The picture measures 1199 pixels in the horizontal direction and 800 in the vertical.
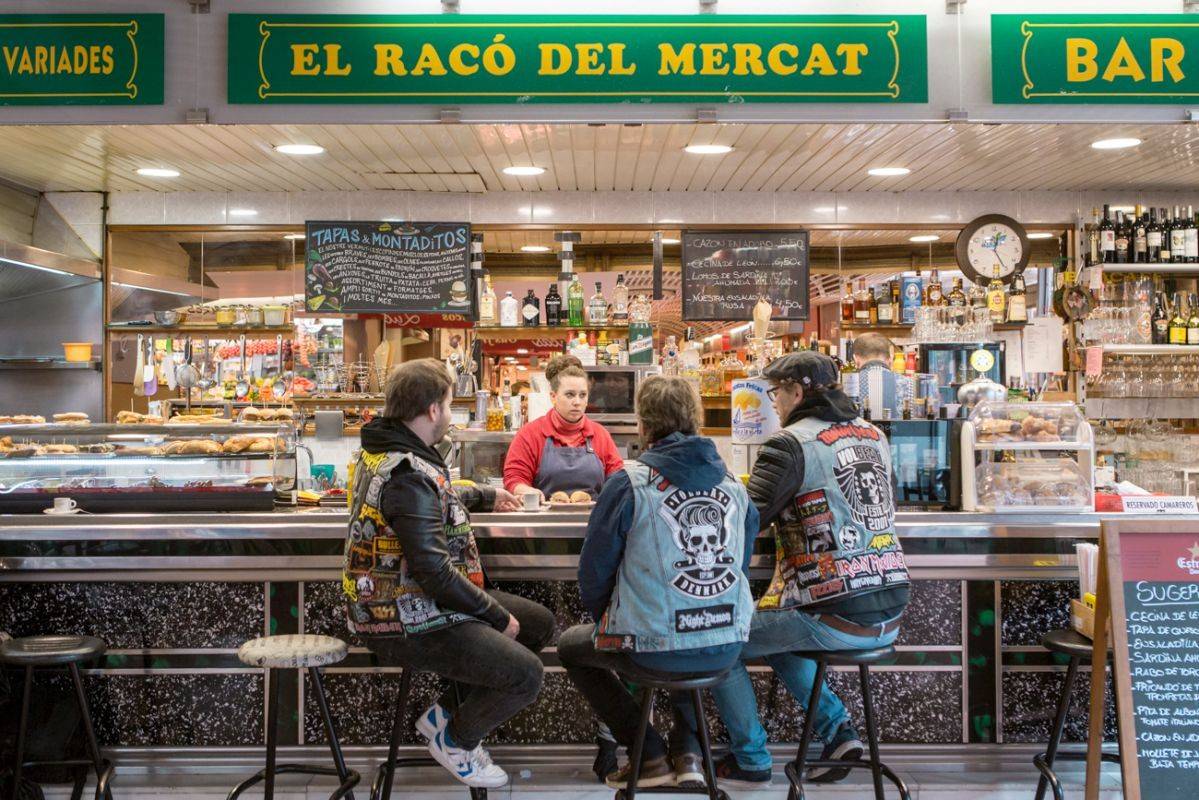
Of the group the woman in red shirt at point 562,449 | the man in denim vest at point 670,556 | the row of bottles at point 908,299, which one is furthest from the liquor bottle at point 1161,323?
the man in denim vest at point 670,556

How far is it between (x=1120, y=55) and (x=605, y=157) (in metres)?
2.69

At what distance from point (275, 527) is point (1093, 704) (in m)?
2.93

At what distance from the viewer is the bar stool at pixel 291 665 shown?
3041mm

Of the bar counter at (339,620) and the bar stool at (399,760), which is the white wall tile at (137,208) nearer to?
the bar counter at (339,620)

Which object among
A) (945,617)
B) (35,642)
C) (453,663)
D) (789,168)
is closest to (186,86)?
(35,642)

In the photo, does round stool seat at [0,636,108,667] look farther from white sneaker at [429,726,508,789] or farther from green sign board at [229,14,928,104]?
green sign board at [229,14,928,104]

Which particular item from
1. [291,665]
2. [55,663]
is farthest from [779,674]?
[55,663]

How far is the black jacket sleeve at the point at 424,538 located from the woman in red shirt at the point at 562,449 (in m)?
1.88

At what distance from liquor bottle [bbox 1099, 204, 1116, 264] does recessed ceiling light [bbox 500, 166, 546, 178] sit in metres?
3.89

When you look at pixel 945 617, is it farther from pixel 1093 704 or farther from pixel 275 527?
pixel 275 527

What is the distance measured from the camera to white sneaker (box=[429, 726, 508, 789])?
3148 mm

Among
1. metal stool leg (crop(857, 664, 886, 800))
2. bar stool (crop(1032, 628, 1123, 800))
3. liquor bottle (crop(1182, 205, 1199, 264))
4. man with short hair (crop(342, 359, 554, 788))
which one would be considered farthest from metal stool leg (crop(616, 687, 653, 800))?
liquor bottle (crop(1182, 205, 1199, 264))

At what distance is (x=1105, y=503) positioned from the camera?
3.93 metres

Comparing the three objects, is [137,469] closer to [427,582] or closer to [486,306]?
[427,582]
